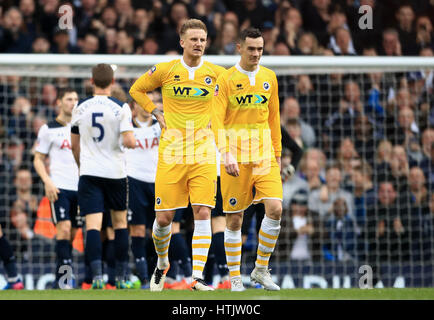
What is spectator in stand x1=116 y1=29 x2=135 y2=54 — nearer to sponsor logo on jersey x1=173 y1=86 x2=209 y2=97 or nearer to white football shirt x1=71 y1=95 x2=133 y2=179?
white football shirt x1=71 y1=95 x2=133 y2=179

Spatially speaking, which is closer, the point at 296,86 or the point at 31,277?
the point at 31,277

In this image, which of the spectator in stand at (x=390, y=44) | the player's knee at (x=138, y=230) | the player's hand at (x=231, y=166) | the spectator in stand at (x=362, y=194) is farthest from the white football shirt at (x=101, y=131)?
the spectator in stand at (x=390, y=44)

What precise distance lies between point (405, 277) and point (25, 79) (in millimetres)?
6137

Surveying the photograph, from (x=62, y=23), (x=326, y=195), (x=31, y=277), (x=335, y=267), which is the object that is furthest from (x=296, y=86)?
(x=31, y=277)

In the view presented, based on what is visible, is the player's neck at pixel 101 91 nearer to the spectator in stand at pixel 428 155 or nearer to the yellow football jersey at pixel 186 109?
the yellow football jersey at pixel 186 109

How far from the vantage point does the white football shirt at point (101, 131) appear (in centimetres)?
866

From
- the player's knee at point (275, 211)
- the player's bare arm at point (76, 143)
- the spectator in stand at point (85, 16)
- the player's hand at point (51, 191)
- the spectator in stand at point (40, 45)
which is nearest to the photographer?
the player's knee at point (275, 211)

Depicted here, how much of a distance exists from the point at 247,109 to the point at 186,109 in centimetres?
56

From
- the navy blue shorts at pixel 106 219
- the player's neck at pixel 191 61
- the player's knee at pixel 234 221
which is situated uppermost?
the player's neck at pixel 191 61

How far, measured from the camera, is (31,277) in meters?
11.2

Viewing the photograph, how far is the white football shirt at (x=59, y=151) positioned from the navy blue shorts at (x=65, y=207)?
0.24 ft

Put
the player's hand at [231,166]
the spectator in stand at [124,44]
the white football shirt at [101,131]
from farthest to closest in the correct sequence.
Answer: the spectator in stand at [124,44]
the white football shirt at [101,131]
the player's hand at [231,166]

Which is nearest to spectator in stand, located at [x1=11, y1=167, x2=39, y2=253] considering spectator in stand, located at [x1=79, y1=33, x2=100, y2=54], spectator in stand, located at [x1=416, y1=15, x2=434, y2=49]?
spectator in stand, located at [x1=79, y1=33, x2=100, y2=54]
